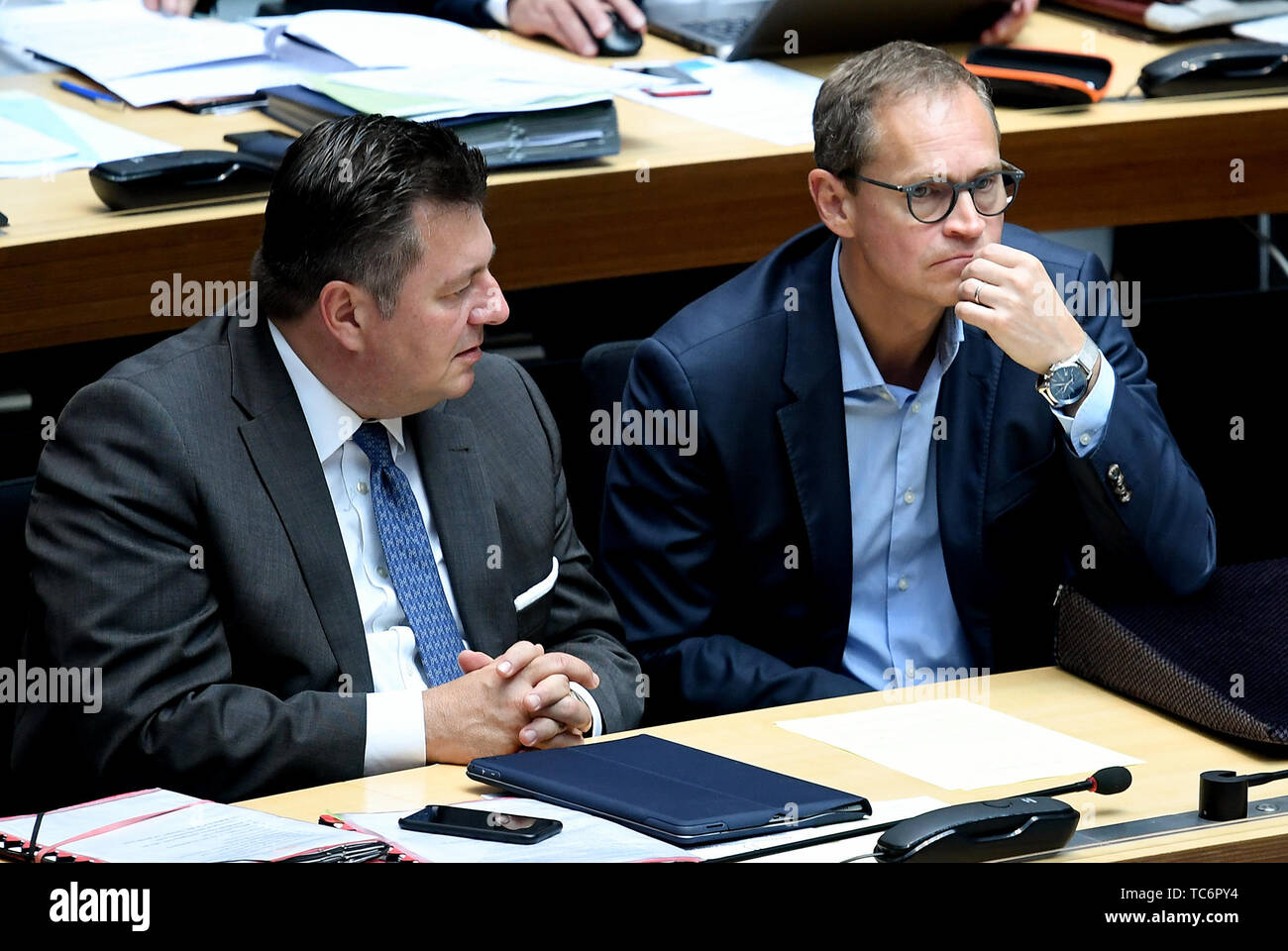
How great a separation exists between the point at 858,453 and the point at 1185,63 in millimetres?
949

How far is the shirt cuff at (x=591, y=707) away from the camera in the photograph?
1.97 metres

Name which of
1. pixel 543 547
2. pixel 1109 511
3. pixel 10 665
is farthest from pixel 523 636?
pixel 1109 511

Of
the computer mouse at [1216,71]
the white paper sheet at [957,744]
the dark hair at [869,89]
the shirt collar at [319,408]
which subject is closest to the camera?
the white paper sheet at [957,744]

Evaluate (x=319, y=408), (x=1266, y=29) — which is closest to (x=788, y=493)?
(x=319, y=408)

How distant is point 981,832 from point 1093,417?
780 mm

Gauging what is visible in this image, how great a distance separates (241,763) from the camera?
69.6 inches

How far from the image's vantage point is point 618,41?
300 centimetres

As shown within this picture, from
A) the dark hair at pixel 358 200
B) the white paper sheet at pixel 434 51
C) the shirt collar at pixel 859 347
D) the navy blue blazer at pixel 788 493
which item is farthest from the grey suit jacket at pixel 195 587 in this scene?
the white paper sheet at pixel 434 51

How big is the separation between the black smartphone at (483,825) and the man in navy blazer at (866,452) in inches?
27.1

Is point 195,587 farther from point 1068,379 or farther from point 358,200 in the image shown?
point 1068,379

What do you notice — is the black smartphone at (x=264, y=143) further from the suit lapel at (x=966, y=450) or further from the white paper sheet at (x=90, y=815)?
the white paper sheet at (x=90, y=815)

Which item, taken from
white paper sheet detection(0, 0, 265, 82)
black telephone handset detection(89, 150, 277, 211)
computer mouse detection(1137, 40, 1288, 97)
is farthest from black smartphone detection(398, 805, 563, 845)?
computer mouse detection(1137, 40, 1288, 97)

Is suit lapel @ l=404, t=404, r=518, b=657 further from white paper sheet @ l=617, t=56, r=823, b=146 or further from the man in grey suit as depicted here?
white paper sheet @ l=617, t=56, r=823, b=146

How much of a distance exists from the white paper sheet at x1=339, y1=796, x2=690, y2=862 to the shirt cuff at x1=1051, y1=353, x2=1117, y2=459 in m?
0.84
